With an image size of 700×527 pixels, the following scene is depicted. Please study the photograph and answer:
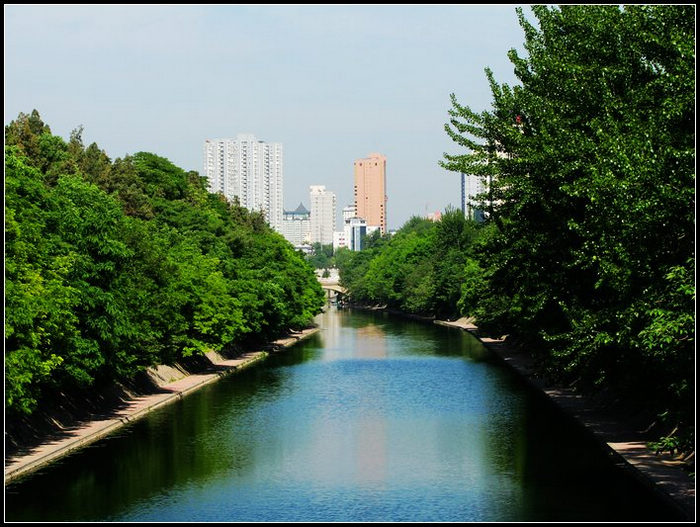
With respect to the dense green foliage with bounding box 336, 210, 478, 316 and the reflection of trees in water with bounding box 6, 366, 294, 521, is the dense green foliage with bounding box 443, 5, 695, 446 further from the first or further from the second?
the dense green foliage with bounding box 336, 210, 478, 316

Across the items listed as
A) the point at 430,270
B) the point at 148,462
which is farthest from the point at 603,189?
the point at 430,270

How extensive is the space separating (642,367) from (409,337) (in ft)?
261

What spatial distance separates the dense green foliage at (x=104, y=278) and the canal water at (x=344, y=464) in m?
4.01

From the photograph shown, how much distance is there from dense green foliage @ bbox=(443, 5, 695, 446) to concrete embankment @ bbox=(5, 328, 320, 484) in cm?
2012

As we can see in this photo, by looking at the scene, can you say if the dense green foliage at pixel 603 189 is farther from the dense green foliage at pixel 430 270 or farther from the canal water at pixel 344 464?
the dense green foliage at pixel 430 270

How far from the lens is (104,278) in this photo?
4753cm

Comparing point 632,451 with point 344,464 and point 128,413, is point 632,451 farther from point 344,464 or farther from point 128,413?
point 128,413

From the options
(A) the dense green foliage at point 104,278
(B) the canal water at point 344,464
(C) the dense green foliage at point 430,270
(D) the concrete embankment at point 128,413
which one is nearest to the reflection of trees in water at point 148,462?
(B) the canal water at point 344,464

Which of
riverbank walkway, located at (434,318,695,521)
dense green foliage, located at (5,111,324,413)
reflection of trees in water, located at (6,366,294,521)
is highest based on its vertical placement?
dense green foliage, located at (5,111,324,413)

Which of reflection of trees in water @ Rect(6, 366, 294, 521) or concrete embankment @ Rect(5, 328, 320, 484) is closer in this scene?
reflection of trees in water @ Rect(6, 366, 294, 521)

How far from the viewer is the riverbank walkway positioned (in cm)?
2970

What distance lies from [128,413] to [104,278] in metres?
7.37

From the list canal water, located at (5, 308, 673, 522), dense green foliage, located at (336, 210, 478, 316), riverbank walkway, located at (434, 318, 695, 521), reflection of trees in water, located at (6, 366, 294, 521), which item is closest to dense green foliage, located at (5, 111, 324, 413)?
reflection of trees in water, located at (6, 366, 294, 521)

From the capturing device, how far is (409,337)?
367 feet
